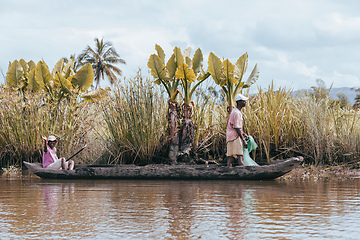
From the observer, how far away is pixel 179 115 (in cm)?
1286

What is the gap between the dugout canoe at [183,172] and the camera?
10109 mm

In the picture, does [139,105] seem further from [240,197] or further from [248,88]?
[240,197]

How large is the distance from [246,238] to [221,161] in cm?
894

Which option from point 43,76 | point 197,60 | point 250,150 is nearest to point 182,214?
point 250,150

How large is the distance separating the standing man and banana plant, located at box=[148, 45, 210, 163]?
1979 millimetres

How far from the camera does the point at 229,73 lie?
42.7ft

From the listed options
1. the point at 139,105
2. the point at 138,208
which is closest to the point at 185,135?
the point at 139,105

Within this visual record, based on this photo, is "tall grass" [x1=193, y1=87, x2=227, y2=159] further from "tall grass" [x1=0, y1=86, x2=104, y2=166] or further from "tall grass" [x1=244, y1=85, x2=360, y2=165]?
"tall grass" [x1=0, y1=86, x2=104, y2=166]

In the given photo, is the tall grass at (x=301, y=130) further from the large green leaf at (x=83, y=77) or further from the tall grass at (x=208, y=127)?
the large green leaf at (x=83, y=77)

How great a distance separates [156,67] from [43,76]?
567cm

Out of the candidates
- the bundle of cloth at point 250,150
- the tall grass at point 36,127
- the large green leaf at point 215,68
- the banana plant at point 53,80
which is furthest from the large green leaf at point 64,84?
the bundle of cloth at point 250,150

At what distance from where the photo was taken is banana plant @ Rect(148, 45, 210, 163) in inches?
493

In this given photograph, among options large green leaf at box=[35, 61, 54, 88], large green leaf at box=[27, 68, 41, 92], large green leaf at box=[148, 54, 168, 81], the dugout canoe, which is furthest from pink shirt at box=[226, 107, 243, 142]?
large green leaf at box=[27, 68, 41, 92]

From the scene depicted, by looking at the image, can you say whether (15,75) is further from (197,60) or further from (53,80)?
(197,60)
